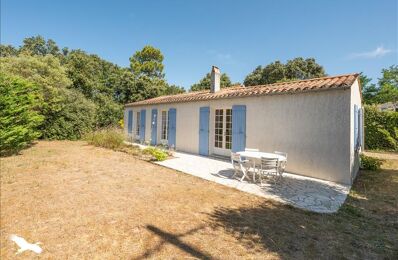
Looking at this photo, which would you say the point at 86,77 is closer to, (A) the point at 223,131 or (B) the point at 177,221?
(A) the point at 223,131

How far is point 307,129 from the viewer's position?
674cm

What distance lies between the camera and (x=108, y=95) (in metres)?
25.1

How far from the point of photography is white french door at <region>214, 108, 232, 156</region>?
9375 mm

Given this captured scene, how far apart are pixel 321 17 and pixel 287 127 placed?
17.6 feet

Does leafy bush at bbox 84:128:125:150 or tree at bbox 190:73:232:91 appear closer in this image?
leafy bush at bbox 84:128:125:150

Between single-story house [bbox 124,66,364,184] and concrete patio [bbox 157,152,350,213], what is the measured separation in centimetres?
77

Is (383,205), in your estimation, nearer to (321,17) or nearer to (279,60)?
(321,17)

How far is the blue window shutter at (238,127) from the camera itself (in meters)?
8.41

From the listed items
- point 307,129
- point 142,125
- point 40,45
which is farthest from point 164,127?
point 40,45

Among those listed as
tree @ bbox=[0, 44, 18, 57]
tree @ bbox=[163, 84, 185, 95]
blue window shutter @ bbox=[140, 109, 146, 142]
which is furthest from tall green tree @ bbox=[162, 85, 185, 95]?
tree @ bbox=[0, 44, 18, 57]

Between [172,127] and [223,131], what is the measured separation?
A: 3526 millimetres

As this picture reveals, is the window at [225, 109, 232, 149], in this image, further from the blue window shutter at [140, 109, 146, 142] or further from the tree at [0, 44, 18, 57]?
the tree at [0, 44, 18, 57]

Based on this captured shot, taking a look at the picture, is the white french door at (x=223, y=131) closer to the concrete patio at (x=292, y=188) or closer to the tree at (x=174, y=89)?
the concrete patio at (x=292, y=188)

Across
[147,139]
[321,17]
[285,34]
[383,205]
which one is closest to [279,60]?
[285,34]
